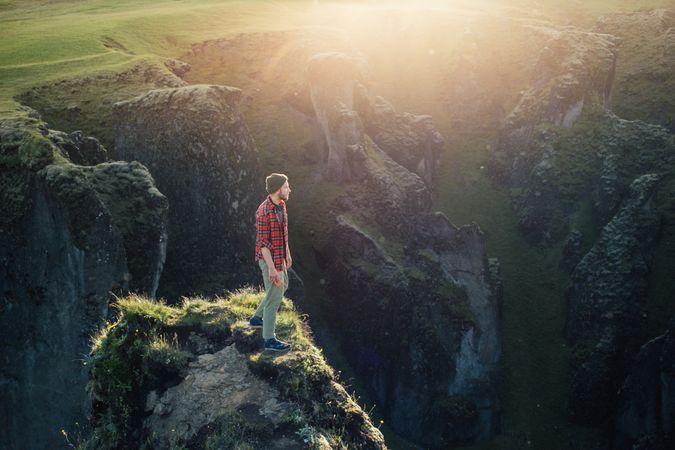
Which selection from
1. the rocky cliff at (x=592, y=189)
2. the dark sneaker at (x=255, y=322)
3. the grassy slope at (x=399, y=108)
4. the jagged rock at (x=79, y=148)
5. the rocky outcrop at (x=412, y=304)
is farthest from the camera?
the rocky cliff at (x=592, y=189)

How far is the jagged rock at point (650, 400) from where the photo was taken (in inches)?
1379

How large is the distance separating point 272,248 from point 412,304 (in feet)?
91.6

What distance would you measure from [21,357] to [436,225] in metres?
30.6

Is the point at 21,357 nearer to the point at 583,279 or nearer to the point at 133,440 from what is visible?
the point at 133,440

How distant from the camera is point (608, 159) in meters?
51.7

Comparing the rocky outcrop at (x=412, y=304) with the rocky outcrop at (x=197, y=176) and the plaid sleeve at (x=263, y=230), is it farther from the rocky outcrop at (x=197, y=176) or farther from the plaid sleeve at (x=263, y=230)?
the plaid sleeve at (x=263, y=230)

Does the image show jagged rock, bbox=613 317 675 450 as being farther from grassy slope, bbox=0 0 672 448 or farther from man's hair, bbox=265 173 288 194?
man's hair, bbox=265 173 288 194

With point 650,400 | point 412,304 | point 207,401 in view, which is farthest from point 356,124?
point 207,401

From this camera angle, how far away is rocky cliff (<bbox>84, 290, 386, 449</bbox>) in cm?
1162

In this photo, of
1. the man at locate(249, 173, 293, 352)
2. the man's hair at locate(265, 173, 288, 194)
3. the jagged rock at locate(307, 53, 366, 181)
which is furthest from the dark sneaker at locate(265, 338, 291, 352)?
the jagged rock at locate(307, 53, 366, 181)

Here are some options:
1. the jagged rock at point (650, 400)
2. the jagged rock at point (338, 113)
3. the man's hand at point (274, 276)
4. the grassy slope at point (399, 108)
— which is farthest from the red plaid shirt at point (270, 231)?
the jagged rock at point (650, 400)

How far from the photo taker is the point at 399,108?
6106 cm

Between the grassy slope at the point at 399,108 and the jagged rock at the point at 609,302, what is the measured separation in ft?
5.01

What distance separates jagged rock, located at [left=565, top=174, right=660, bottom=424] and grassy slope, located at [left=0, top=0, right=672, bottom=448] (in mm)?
1527
